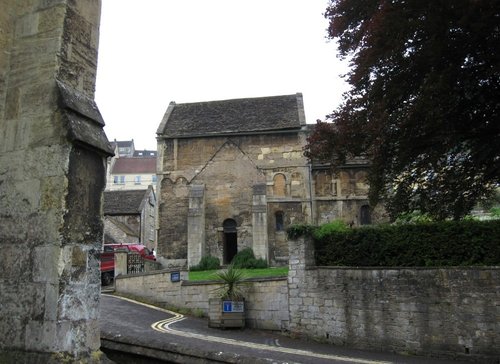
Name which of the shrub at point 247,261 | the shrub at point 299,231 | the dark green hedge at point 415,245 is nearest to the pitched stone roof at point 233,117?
the shrub at point 247,261

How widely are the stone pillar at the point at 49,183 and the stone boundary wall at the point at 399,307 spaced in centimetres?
1128

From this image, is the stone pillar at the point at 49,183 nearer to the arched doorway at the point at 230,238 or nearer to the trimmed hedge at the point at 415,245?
the trimmed hedge at the point at 415,245

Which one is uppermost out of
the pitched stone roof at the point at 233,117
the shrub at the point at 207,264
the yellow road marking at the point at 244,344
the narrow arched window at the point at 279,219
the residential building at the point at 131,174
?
the residential building at the point at 131,174

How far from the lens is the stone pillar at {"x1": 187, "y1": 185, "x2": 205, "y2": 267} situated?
1153 inches

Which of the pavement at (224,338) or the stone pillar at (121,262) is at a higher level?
the stone pillar at (121,262)

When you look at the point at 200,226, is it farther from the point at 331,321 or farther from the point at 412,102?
the point at 412,102

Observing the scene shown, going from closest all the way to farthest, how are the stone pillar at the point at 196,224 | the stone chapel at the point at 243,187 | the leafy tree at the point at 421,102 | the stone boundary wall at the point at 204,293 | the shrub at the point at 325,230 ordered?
the leafy tree at the point at 421,102, the shrub at the point at 325,230, the stone boundary wall at the point at 204,293, the stone pillar at the point at 196,224, the stone chapel at the point at 243,187

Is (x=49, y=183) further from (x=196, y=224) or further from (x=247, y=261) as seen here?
(x=196, y=224)

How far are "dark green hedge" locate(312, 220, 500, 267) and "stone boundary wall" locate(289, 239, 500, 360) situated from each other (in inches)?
15.0

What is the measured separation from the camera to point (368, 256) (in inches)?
574

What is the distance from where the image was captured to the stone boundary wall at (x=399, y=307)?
12312 mm

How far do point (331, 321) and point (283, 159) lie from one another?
19626 millimetres

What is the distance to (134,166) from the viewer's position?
9281 centimetres

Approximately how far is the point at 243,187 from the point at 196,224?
14.9ft
